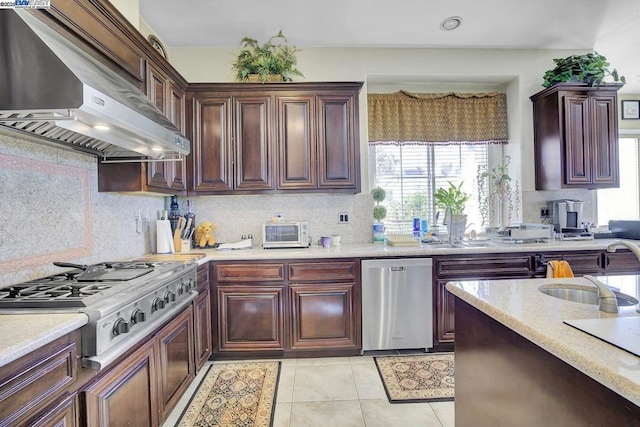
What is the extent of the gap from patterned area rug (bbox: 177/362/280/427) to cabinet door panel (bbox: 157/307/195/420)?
16cm

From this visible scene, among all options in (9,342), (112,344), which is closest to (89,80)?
(9,342)

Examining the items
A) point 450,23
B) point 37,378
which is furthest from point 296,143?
point 37,378

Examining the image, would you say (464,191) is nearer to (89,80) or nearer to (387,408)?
(387,408)

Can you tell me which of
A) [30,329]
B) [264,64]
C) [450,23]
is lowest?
[30,329]

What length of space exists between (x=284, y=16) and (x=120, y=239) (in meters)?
2.27

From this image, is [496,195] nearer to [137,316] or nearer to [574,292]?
[574,292]

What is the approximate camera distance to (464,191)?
366 centimetres

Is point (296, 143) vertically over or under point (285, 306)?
over

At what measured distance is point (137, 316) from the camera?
59.0 inches

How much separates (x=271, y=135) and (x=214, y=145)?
0.53m

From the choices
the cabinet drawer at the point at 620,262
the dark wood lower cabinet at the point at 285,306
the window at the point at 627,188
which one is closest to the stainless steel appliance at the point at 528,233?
the cabinet drawer at the point at 620,262

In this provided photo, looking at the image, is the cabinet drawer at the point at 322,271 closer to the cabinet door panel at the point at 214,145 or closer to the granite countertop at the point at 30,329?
the cabinet door panel at the point at 214,145

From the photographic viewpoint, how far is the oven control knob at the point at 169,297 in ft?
5.98

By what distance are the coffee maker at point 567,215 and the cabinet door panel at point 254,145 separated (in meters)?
2.93
